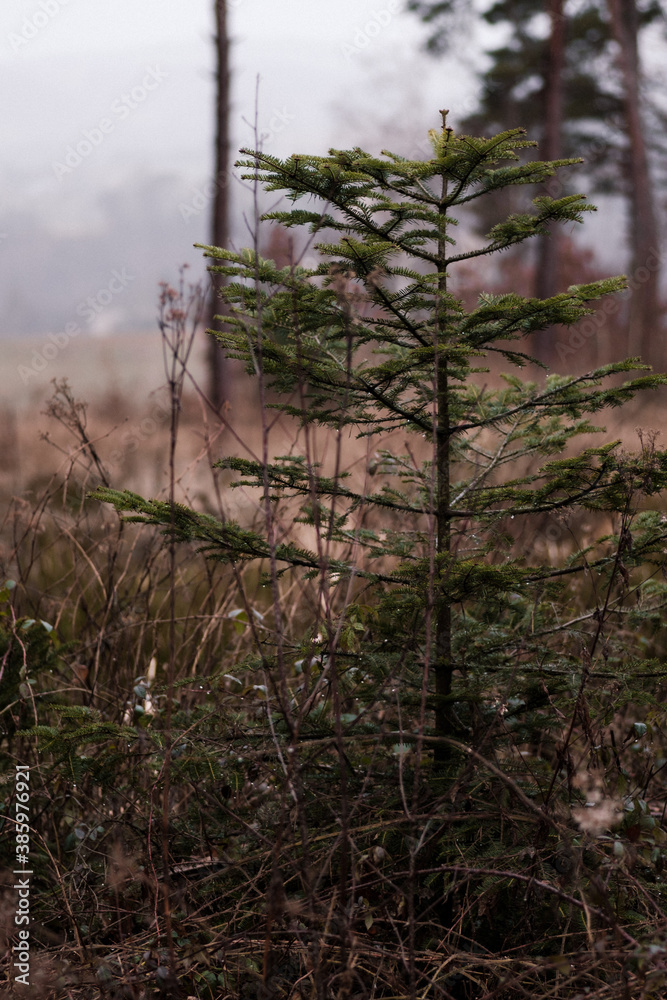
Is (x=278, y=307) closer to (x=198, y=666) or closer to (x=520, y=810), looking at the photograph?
(x=520, y=810)

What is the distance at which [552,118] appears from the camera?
15.4 m

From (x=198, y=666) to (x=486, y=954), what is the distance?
1953 millimetres

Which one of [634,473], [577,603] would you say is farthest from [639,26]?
[634,473]

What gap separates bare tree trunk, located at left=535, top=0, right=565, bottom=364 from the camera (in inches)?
592

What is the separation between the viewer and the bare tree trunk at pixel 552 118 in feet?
49.3

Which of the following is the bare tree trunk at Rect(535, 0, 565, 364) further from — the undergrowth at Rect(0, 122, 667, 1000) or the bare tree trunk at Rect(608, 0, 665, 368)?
the undergrowth at Rect(0, 122, 667, 1000)

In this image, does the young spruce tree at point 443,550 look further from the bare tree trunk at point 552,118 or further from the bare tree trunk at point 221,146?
the bare tree trunk at point 552,118

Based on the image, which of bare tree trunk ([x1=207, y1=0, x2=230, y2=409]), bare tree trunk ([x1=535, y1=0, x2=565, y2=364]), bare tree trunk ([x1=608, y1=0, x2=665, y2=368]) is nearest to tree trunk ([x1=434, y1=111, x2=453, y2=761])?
bare tree trunk ([x1=207, y1=0, x2=230, y2=409])

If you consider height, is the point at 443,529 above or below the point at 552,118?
below

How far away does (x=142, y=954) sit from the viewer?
1.99 metres
